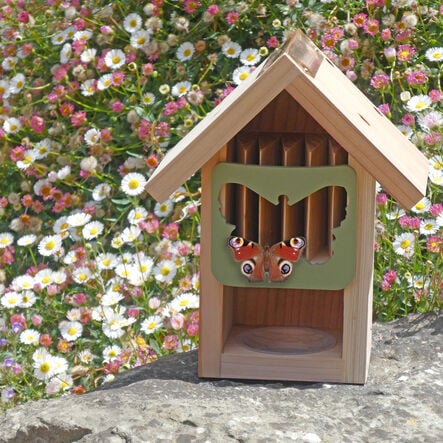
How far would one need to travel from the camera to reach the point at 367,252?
230 cm

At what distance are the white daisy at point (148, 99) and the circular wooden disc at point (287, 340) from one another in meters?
1.40

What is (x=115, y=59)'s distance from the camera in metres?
3.97

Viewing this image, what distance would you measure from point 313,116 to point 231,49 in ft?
5.64

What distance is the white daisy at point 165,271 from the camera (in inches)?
124

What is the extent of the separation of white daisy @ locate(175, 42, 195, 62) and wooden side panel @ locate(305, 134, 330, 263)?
1.55 m

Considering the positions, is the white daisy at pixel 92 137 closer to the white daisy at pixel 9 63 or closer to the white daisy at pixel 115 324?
the white daisy at pixel 9 63

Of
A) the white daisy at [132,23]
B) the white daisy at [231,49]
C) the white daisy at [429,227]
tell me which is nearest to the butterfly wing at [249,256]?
the white daisy at [429,227]

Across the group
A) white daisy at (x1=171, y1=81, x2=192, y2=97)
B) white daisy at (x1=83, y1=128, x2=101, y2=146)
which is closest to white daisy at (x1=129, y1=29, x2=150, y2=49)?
white daisy at (x1=171, y1=81, x2=192, y2=97)

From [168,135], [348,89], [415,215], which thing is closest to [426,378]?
[348,89]

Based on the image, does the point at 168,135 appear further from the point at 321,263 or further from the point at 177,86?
the point at 321,263

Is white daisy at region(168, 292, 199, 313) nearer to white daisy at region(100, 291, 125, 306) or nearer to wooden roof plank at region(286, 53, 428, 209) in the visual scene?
white daisy at region(100, 291, 125, 306)

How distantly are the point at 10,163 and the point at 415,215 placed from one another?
1554 millimetres

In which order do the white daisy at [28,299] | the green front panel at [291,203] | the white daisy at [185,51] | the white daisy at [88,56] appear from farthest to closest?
the white daisy at [88,56] < the white daisy at [185,51] < the white daisy at [28,299] < the green front panel at [291,203]

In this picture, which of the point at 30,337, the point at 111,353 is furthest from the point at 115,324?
the point at 30,337
